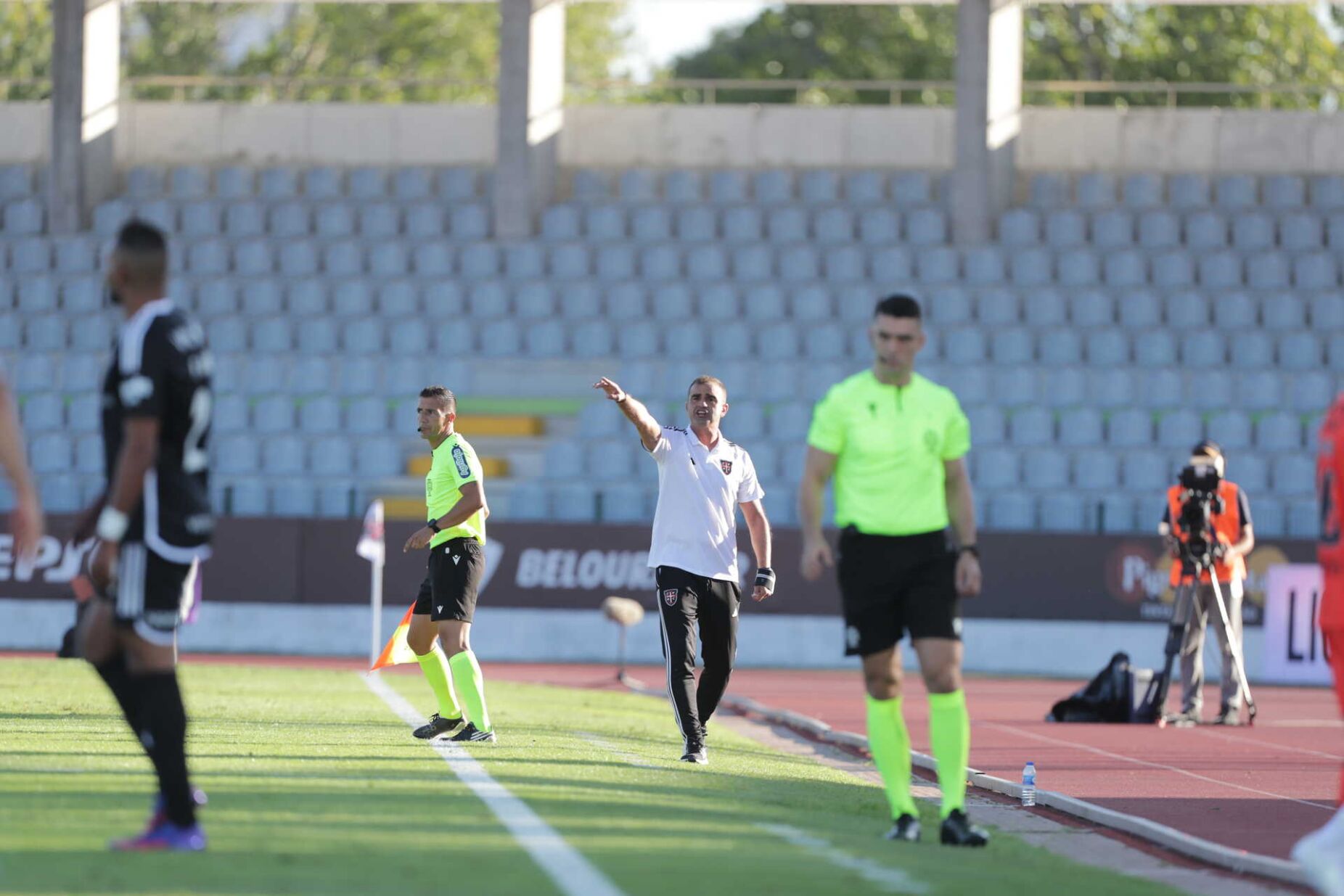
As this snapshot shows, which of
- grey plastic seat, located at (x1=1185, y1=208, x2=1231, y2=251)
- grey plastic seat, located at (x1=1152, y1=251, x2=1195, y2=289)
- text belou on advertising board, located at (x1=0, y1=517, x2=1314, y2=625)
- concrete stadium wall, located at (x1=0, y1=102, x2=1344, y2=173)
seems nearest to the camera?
text belou on advertising board, located at (x1=0, y1=517, x2=1314, y2=625)

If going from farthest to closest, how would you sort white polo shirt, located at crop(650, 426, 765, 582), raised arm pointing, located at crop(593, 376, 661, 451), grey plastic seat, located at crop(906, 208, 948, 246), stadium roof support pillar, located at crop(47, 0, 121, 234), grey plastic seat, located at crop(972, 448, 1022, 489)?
1. stadium roof support pillar, located at crop(47, 0, 121, 234)
2. grey plastic seat, located at crop(906, 208, 948, 246)
3. grey plastic seat, located at crop(972, 448, 1022, 489)
4. white polo shirt, located at crop(650, 426, 765, 582)
5. raised arm pointing, located at crop(593, 376, 661, 451)

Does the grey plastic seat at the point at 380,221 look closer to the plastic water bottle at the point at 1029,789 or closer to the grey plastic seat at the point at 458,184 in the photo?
the grey plastic seat at the point at 458,184

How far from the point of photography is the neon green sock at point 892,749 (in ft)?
25.3

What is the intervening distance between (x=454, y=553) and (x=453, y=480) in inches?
16.4

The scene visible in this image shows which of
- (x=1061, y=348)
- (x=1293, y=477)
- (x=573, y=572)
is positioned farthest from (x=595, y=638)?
Result: (x=1293, y=477)

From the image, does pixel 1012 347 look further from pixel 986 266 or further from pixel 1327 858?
pixel 1327 858

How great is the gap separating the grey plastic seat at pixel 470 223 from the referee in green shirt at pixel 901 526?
21.7 metres

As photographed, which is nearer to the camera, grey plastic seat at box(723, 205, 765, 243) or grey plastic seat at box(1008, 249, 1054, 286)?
grey plastic seat at box(1008, 249, 1054, 286)

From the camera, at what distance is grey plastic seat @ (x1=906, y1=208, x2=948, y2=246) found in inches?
1125

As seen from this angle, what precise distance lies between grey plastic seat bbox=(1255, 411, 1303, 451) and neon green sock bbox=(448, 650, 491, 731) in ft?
55.9


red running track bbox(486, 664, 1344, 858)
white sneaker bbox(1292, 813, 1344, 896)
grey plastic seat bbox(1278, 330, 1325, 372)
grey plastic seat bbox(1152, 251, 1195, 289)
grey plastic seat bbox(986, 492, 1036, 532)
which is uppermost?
grey plastic seat bbox(1152, 251, 1195, 289)

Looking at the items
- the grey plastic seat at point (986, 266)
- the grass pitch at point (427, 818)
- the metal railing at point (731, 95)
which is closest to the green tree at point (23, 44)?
the metal railing at point (731, 95)

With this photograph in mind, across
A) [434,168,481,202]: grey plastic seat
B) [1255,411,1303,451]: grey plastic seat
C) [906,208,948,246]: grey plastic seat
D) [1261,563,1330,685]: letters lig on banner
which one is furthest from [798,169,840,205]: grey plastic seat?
[1261,563,1330,685]: letters lig on banner

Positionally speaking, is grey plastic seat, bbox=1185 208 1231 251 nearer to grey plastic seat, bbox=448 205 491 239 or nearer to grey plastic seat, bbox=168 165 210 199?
grey plastic seat, bbox=448 205 491 239
